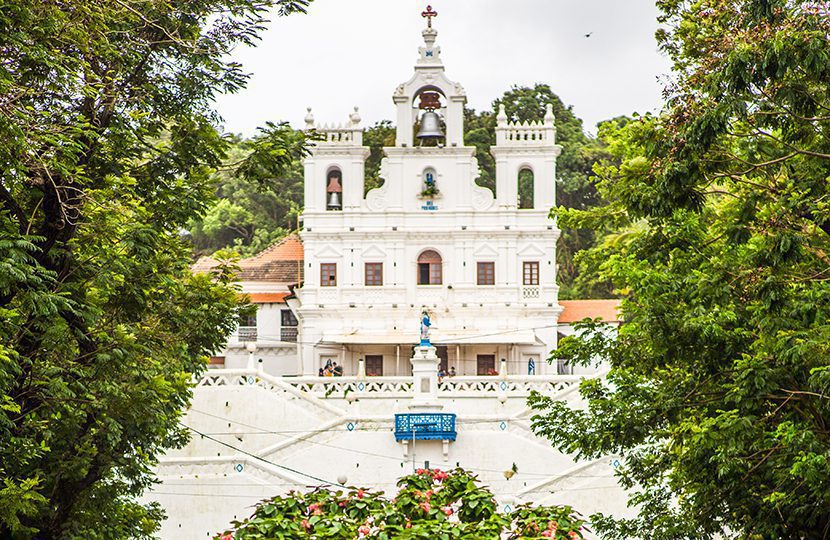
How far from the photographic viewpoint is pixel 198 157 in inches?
656

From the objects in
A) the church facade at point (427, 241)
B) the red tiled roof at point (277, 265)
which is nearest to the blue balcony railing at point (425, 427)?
the church facade at point (427, 241)

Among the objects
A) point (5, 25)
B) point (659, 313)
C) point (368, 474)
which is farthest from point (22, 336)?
point (368, 474)

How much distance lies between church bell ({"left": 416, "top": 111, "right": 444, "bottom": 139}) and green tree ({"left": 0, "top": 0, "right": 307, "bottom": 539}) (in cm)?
2710

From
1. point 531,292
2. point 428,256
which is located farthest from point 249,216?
point 531,292

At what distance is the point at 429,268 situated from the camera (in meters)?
44.8

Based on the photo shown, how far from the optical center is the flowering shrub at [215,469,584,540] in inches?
429

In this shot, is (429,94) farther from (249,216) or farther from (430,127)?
(249,216)

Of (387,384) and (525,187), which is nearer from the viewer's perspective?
(387,384)

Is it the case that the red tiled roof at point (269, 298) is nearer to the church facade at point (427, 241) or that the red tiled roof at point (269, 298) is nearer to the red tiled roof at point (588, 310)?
the church facade at point (427, 241)

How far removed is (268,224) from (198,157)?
4919cm

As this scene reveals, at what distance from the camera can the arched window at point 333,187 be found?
1784 inches

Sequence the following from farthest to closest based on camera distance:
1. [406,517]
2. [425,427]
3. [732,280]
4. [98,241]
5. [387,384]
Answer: [387,384] → [425,427] → [732,280] → [98,241] → [406,517]

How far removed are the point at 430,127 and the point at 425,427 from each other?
14.3m

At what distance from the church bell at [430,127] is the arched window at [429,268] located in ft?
12.7
